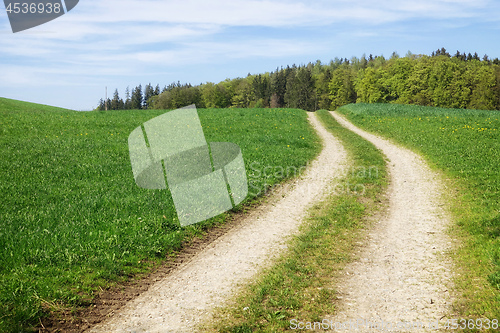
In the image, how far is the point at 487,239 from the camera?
7.76m

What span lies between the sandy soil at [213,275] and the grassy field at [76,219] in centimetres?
82

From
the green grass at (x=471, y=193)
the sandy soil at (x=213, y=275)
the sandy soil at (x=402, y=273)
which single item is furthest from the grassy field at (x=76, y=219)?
the green grass at (x=471, y=193)

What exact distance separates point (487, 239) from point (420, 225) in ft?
5.19

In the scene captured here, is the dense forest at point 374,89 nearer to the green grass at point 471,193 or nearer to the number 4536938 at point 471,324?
the green grass at point 471,193

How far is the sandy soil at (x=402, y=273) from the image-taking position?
520 cm

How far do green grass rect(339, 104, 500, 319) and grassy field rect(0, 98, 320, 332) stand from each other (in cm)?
596

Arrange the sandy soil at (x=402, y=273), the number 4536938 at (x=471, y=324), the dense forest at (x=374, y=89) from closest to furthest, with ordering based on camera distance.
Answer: the number 4536938 at (x=471, y=324) → the sandy soil at (x=402, y=273) → the dense forest at (x=374, y=89)

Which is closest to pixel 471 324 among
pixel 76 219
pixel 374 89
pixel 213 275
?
pixel 213 275

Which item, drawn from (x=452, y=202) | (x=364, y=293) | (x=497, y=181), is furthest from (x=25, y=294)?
(x=497, y=181)

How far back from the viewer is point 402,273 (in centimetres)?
657

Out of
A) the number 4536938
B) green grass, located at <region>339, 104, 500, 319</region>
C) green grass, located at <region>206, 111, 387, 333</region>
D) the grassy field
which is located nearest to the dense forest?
the grassy field

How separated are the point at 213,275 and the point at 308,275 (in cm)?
188

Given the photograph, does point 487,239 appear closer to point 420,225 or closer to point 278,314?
point 420,225

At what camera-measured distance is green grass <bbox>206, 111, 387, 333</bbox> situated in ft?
17.1
